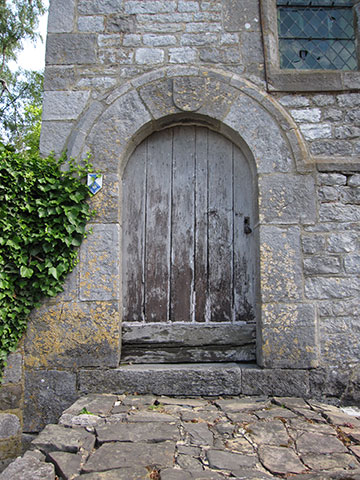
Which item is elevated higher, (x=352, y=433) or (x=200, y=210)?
(x=200, y=210)

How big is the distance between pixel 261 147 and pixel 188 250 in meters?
1.06

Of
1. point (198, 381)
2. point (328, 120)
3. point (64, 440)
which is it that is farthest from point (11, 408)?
point (328, 120)

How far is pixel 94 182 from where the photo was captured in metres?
3.18

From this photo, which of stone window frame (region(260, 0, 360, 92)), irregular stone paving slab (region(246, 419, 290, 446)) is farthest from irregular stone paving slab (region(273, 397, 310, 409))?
stone window frame (region(260, 0, 360, 92))

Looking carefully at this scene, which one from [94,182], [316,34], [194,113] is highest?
[316,34]

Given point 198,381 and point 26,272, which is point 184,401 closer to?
point 198,381

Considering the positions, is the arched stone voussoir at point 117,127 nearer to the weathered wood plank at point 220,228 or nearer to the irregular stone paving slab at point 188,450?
the weathered wood plank at point 220,228

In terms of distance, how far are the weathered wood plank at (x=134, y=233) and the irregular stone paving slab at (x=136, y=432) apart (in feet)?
3.77

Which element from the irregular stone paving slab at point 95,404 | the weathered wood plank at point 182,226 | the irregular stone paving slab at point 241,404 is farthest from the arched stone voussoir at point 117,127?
the irregular stone paving slab at point 241,404

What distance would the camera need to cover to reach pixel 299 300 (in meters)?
3.05

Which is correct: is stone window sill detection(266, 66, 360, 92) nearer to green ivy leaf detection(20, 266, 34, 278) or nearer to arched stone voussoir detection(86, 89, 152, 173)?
arched stone voussoir detection(86, 89, 152, 173)

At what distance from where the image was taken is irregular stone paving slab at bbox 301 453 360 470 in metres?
1.86

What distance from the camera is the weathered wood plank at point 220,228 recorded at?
335 cm

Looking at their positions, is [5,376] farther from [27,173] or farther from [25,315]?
[27,173]
